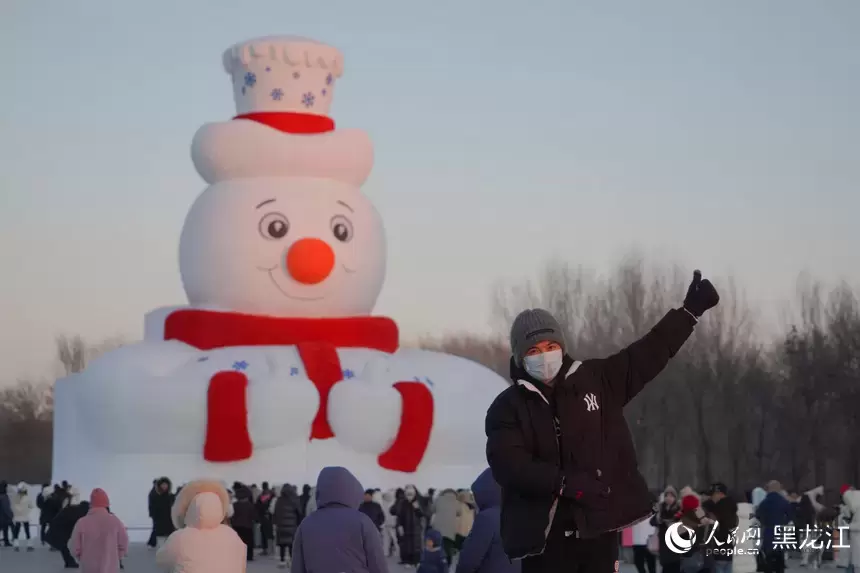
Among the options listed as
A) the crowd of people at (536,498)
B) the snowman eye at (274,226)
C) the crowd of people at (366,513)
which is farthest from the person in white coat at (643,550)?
the snowman eye at (274,226)

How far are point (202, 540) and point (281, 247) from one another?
1725 centimetres

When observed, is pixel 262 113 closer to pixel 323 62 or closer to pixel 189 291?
pixel 323 62

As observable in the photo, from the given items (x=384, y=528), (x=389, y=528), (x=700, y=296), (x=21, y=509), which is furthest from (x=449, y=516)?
(x=700, y=296)

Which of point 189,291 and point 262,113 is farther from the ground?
point 262,113

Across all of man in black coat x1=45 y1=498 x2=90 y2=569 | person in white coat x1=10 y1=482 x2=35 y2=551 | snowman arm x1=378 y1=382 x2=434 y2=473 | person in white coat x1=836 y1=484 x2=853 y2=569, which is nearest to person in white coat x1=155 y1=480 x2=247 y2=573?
person in white coat x1=836 y1=484 x2=853 y2=569

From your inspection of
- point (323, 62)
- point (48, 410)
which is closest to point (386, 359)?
point (323, 62)

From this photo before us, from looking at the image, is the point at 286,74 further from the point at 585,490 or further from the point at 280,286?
the point at 585,490

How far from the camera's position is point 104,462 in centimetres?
2425

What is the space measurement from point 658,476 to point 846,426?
1164cm

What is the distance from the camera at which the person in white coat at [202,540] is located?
6.96 m

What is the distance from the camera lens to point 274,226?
24.0 m

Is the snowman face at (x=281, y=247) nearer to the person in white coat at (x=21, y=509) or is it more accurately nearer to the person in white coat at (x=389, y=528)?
the person in white coat at (x=389, y=528)

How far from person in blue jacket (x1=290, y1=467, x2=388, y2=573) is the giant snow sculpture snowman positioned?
16.7m

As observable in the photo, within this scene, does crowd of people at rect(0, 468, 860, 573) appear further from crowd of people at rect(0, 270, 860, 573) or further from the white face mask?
the white face mask
